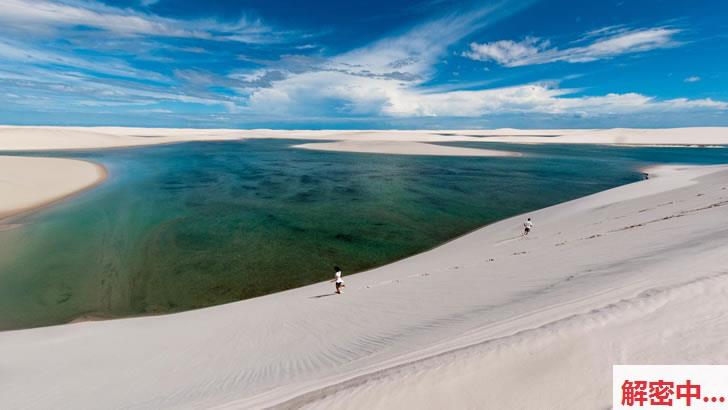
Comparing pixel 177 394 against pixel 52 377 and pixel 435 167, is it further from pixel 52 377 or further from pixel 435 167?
pixel 435 167

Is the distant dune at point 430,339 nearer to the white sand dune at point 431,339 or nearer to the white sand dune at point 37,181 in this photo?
the white sand dune at point 431,339

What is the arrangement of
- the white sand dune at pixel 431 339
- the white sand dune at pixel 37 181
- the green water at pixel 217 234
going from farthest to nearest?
the white sand dune at pixel 37 181
the green water at pixel 217 234
the white sand dune at pixel 431 339

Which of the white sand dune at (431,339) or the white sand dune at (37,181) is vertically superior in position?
the white sand dune at (37,181)

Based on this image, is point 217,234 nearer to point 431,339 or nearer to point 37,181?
point 431,339

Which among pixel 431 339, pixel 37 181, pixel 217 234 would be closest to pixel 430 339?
pixel 431 339

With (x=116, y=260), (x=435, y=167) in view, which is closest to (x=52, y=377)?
(x=116, y=260)

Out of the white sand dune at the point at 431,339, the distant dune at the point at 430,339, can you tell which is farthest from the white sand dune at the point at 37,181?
the distant dune at the point at 430,339
